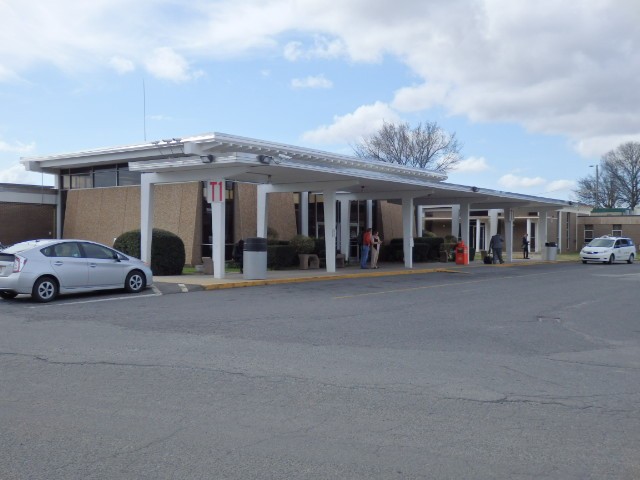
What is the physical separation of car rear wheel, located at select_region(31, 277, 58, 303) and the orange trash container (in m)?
24.3

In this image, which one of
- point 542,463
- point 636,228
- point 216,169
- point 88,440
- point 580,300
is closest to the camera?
point 542,463

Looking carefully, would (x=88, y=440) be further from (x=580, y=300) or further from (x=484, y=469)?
(x=580, y=300)

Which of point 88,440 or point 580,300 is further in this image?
point 580,300

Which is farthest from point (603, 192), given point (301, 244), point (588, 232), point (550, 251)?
point (301, 244)

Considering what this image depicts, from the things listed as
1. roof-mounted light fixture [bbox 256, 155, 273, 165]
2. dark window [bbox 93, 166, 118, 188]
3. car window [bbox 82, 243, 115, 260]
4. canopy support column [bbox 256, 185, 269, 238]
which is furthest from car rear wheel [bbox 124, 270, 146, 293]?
dark window [bbox 93, 166, 118, 188]

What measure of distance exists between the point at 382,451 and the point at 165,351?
4745 millimetres

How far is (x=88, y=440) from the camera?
5527 mm

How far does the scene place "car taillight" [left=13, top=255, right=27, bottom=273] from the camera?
14.5 metres

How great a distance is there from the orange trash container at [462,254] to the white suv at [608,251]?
8.27 metres

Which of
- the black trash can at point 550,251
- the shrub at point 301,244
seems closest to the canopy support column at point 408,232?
the shrub at point 301,244

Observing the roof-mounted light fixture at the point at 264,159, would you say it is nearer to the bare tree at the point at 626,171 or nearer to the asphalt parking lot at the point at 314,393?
the asphalt parking lot at the point at 314,393

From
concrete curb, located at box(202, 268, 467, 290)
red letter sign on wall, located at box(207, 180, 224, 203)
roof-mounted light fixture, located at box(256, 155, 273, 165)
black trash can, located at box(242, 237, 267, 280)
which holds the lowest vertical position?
concrete curb, located at box(202, 268, 467, 290)

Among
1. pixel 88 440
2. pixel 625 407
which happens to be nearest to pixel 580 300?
pixel 625 407

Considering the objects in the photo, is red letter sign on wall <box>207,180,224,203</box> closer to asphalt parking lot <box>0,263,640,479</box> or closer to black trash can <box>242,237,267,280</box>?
black trash can <box>242,237,267,280</box>
